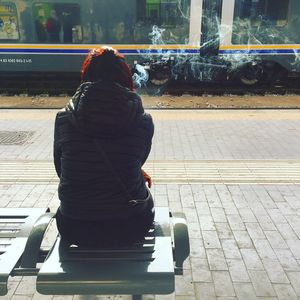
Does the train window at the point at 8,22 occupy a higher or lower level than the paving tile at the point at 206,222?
higher

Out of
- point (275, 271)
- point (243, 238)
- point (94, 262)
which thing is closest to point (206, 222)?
point (243, 238)

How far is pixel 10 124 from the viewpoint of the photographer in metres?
7.89

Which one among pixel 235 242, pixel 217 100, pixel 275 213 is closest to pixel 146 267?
pixel 235 242

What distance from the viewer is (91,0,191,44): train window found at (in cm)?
1138

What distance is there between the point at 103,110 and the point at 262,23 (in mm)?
10680

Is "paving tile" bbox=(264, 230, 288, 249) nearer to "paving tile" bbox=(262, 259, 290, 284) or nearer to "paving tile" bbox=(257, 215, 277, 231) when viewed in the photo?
"paving tile" bbox=(257, 215, 277, 231)

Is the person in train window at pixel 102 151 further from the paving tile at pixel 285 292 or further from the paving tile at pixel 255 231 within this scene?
the paving tile at pixel 255 231

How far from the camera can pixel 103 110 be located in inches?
82.4

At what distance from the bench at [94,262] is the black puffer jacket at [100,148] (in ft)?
0.81

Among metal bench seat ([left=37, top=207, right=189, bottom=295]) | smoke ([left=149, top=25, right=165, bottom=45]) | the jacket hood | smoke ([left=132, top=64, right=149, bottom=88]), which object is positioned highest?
the jacket hood

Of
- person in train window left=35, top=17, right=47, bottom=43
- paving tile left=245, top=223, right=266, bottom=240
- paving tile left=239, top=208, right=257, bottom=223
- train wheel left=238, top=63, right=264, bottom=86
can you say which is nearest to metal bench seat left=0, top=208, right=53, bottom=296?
paving tile left=245, top=223, right=266, bottom=240

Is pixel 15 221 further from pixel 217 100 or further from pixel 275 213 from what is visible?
pixel 217 100

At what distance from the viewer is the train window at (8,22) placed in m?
11.7

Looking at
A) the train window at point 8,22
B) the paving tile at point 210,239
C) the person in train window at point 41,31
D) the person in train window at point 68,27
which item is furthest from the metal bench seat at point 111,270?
the train window at point 8,22
